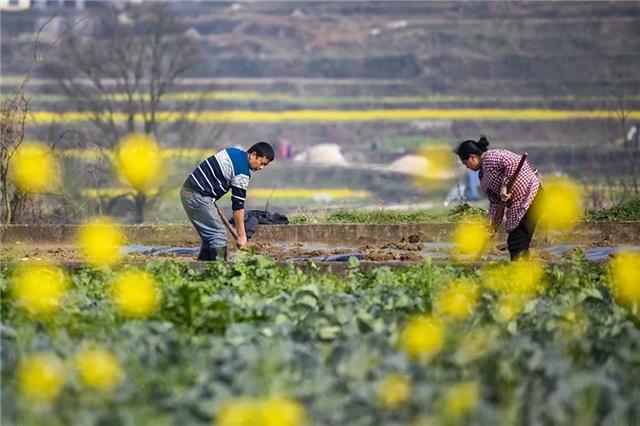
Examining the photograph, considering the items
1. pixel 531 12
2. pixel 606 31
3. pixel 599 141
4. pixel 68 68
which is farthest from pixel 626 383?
pixel 531 12

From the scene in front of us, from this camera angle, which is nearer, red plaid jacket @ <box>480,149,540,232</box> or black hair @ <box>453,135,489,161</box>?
black hair @ <box>453,135,489,161</box>

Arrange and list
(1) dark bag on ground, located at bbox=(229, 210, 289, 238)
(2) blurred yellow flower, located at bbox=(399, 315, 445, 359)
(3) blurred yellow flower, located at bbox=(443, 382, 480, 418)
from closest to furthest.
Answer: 1. (3) blurred yellow flower, located at bbox=(443, 382, 480, 418)
2. (2) blurred yellow flower, located at bbox=(399, 315, 445, 359)
3. (1) dark bag on ground, located at bbox=(229, 210, 289, 238)

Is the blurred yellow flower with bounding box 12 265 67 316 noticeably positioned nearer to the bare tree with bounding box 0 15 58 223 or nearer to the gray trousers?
the gray trousers

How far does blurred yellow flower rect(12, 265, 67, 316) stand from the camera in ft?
30.4

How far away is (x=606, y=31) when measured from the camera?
253 feet

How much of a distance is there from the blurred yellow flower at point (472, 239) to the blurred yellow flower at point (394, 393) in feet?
19.0

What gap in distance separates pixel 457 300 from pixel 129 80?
122 ft

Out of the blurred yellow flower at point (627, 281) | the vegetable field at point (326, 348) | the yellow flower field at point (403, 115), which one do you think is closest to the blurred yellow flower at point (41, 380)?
the vegetable field at point (326, 348)

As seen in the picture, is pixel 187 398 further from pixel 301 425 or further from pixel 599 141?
pixel 599 141

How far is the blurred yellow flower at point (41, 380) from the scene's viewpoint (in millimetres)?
6988

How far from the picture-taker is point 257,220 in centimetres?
1650

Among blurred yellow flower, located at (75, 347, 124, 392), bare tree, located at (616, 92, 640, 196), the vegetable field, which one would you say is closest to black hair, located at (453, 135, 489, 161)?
the vegetable field

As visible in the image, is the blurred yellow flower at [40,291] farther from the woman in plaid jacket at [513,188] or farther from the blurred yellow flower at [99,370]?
the woman in plaid jacket at [513,188]

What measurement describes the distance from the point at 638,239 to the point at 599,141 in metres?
40.0
